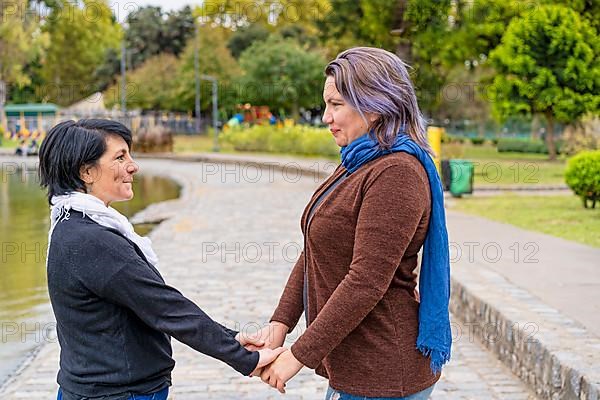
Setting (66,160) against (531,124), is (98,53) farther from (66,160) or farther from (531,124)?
(66,160)

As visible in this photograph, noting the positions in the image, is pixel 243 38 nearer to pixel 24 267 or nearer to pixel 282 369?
pixel 24 267

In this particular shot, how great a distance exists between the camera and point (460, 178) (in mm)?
17797

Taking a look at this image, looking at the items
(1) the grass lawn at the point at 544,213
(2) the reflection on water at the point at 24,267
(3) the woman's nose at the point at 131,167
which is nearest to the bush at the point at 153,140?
(2) the reflection on water at the point at 24,267

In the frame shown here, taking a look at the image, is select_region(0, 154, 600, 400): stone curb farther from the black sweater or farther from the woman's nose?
the woman's nose

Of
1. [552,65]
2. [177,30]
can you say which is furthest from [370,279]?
[177,30]

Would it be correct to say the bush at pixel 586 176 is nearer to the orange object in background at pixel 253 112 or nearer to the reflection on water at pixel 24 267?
the reflection on water at pixel 24 267

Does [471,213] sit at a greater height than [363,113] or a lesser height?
lesser

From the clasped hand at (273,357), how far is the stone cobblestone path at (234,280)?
1470 mm

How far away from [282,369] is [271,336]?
0.36 m

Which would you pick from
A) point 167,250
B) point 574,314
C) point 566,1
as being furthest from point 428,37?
point 574,314

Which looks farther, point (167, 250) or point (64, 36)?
point (64, 36)

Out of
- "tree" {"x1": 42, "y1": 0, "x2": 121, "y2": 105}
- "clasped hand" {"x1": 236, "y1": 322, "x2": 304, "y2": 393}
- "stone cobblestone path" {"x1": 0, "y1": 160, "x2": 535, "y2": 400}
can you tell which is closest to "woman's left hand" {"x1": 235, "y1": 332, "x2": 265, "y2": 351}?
"clasped hand" {"x1": 236, "y1": 322, "x2": 304, "y2": 393}

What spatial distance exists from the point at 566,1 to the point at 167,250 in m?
21.4

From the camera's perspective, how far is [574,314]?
6.31 meters
